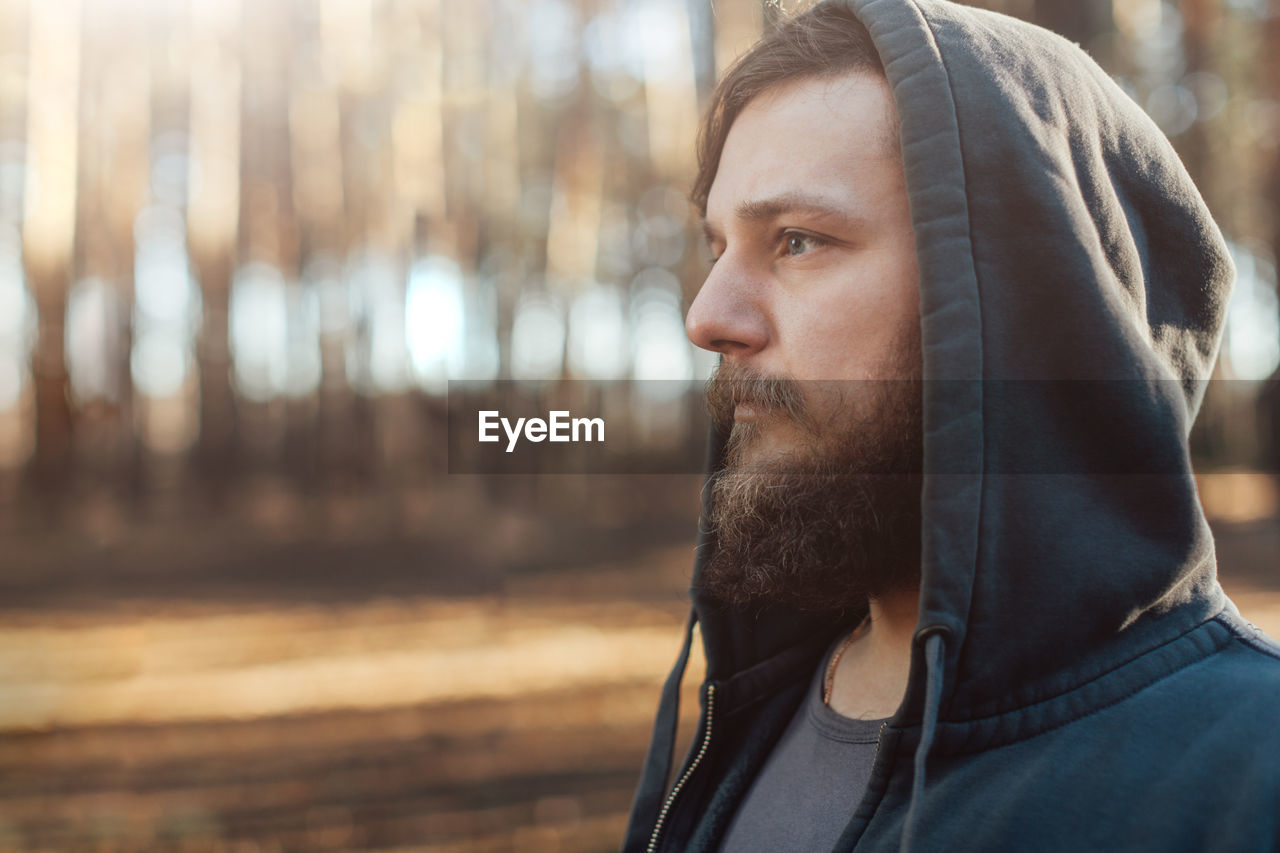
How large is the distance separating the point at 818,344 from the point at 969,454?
396 millimetres

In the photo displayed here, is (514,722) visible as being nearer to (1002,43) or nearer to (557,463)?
(1002,43)

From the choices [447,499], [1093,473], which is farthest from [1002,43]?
[447,499]

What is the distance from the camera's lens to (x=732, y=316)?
1.77 metres

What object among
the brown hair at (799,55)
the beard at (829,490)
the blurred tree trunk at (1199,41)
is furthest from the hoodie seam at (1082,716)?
the blurred tree trunk at (1199,41)

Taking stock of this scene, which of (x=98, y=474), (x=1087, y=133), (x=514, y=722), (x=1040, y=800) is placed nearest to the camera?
(x=1040, y=800)

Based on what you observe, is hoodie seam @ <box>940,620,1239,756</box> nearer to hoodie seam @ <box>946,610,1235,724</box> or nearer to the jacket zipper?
hoodie seam @ <box>946,610,1235,724</box>

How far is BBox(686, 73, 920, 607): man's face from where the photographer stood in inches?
64.1

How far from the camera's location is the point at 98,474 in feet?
48.2

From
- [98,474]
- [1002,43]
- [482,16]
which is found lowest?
[98,474]

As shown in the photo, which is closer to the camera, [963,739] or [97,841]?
[963,739]

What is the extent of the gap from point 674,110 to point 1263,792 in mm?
20009

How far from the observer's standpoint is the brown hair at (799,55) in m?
1.73

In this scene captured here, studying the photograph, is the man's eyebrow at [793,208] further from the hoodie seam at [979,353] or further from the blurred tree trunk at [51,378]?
the blurred tree trunk at [51,378]

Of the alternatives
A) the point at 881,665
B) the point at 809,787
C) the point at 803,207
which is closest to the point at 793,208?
the point at 803,207
